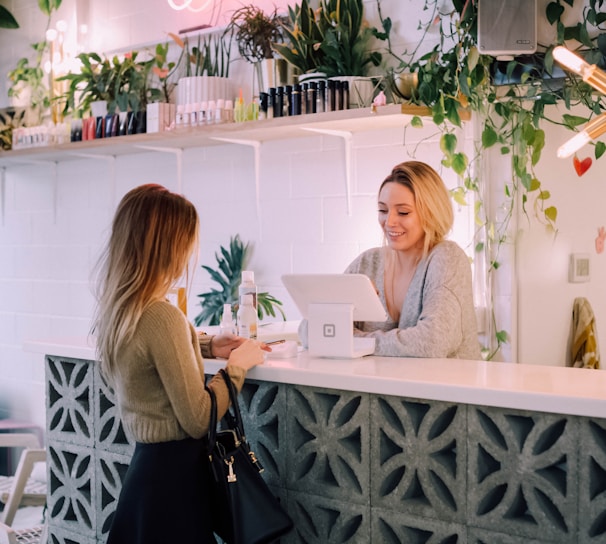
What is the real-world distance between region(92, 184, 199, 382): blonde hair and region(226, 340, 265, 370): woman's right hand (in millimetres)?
267

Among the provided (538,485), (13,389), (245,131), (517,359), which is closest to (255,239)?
(245,131)

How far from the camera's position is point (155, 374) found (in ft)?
6.75

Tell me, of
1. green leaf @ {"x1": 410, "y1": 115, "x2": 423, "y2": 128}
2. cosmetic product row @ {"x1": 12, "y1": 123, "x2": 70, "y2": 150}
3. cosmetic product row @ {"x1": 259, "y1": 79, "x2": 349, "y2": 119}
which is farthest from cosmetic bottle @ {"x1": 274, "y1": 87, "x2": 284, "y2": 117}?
cosmetic product row @ {"x1": 12, "y1": 123, "x2": 70, "y2": 150}

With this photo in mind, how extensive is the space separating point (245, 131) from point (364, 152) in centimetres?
51

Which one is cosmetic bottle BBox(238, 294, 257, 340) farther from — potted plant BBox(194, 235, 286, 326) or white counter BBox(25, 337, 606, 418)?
potted plant BBox(194, 235, 286, 326)

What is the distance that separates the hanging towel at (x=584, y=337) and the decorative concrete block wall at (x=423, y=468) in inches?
75.1

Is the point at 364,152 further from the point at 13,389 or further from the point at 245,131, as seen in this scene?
the point at 13,389

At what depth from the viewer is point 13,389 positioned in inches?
201

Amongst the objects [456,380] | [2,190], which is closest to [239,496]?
[456,380]

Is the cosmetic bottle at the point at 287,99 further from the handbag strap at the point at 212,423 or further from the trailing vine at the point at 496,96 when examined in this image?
the handbag strap at the point at 212,423

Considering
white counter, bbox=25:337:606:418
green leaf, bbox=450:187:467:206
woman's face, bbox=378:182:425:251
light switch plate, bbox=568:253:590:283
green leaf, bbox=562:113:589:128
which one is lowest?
white counter, bbox=25:337:606:418

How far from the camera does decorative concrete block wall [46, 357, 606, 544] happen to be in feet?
5.88

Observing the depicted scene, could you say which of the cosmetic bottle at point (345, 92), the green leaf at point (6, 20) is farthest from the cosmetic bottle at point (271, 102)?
the green leaf at point (6, 20)

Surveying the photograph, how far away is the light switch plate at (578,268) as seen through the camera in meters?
3.81
